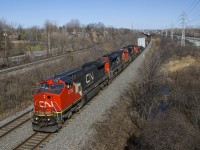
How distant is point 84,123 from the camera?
715 inches

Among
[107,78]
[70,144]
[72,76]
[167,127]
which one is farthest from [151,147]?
[107,78]

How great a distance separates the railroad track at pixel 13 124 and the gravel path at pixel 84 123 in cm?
326

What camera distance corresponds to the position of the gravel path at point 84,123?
15.1 m

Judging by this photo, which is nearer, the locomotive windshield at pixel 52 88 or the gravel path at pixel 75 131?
the gravel path at pixel 75 131

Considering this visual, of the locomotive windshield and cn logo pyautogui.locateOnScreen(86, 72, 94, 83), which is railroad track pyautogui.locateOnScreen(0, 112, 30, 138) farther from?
cn logo pyautogui.locateOnScreen(86, 72, 94, 83)

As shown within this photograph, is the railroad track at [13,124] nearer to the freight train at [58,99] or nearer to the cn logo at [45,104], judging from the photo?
the freight train at [58,99]

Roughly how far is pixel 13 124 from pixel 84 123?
499 centimetres

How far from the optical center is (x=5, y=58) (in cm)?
4516

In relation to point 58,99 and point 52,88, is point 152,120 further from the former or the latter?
point 52,88

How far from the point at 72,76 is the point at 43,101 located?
11.1 feet

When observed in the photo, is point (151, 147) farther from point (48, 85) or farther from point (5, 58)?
point (5, 58)

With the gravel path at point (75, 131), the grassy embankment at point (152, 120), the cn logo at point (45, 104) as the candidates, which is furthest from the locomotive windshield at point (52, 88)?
the grassy embankment at point (152, 120)

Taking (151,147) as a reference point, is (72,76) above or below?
above

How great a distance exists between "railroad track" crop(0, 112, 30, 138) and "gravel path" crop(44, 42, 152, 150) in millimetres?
3255
